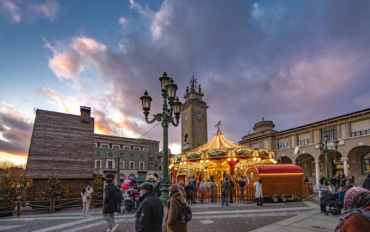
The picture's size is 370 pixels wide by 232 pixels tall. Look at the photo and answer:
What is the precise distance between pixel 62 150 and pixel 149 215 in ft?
54.0

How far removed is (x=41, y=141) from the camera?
17.6m

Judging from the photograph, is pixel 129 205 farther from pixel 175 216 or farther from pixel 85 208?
pixel 175 216

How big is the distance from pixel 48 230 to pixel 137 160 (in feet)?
184

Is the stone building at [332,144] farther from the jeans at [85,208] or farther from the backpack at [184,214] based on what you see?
the backpack at [184,214]

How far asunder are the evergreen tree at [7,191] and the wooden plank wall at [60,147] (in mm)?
1971

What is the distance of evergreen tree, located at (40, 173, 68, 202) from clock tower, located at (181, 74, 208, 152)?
41404 millimetres

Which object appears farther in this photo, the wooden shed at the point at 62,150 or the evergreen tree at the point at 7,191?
the wooden shed at the point at 62,150

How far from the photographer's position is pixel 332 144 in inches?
1167

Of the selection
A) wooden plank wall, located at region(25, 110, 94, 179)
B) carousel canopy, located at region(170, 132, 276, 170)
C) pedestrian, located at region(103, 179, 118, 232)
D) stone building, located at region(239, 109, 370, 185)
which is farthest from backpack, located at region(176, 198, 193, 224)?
stone building, located at region(239, 109, 370, 185)

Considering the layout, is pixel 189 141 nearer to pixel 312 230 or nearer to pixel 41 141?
pixel 41 141

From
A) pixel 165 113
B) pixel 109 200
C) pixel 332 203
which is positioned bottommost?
pixel 332 203

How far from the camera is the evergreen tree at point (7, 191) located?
13.2 m

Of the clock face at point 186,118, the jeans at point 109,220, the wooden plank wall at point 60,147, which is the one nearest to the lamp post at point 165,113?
the jeans at point 109,220

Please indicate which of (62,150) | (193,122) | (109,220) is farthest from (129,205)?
(193,122)
